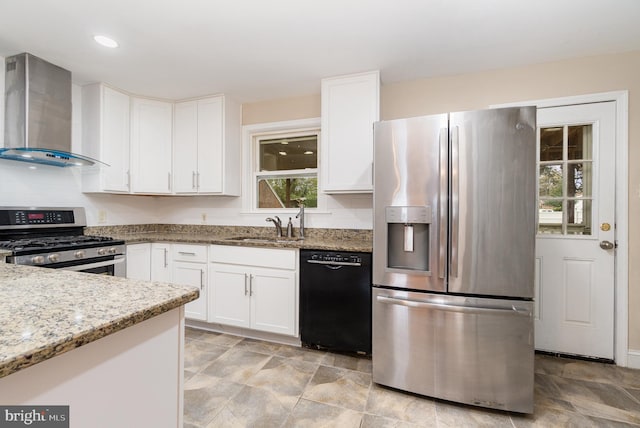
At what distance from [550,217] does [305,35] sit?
2.42 meters

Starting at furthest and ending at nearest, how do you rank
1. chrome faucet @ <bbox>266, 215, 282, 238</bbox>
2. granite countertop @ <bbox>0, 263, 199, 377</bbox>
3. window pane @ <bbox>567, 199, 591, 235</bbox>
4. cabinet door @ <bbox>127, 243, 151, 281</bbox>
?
chrome faucet @ <bbox>266, 215, 282, 238</bbox>
cabinet door @ <bbox>127, 243, 151, 281</bbox>
window pane @ <bbox>567, 199, 591, 235</bbox>
granite countertop @ <bbox>0, 263, 199, 377</bbox>

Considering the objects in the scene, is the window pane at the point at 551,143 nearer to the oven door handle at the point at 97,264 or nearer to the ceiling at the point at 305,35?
the ceiling at the point at 305,35

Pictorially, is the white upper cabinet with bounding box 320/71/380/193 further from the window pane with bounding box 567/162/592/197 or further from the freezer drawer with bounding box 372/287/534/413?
the window pane with bounding box 567/162/592/197

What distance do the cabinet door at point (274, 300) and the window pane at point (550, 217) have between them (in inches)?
83.8

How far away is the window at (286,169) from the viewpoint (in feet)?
10.2

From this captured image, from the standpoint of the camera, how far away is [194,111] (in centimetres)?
311

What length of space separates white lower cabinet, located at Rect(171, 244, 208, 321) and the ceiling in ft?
5.36

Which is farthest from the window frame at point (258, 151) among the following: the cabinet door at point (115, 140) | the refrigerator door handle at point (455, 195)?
the refrigerator door handle at point (455, 195)

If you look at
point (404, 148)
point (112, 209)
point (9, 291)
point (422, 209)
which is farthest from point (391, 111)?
point (112, 209)

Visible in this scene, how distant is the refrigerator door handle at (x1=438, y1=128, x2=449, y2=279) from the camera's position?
1.73 meters

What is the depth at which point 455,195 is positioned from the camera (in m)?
1.72

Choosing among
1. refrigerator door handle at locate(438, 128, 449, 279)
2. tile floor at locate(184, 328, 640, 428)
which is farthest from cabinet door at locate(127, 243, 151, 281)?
refrigerator door handle at locate(438, 128, 449, 279)

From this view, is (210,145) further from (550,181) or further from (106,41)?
(550,181)

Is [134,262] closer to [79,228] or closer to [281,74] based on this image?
[79,228]
